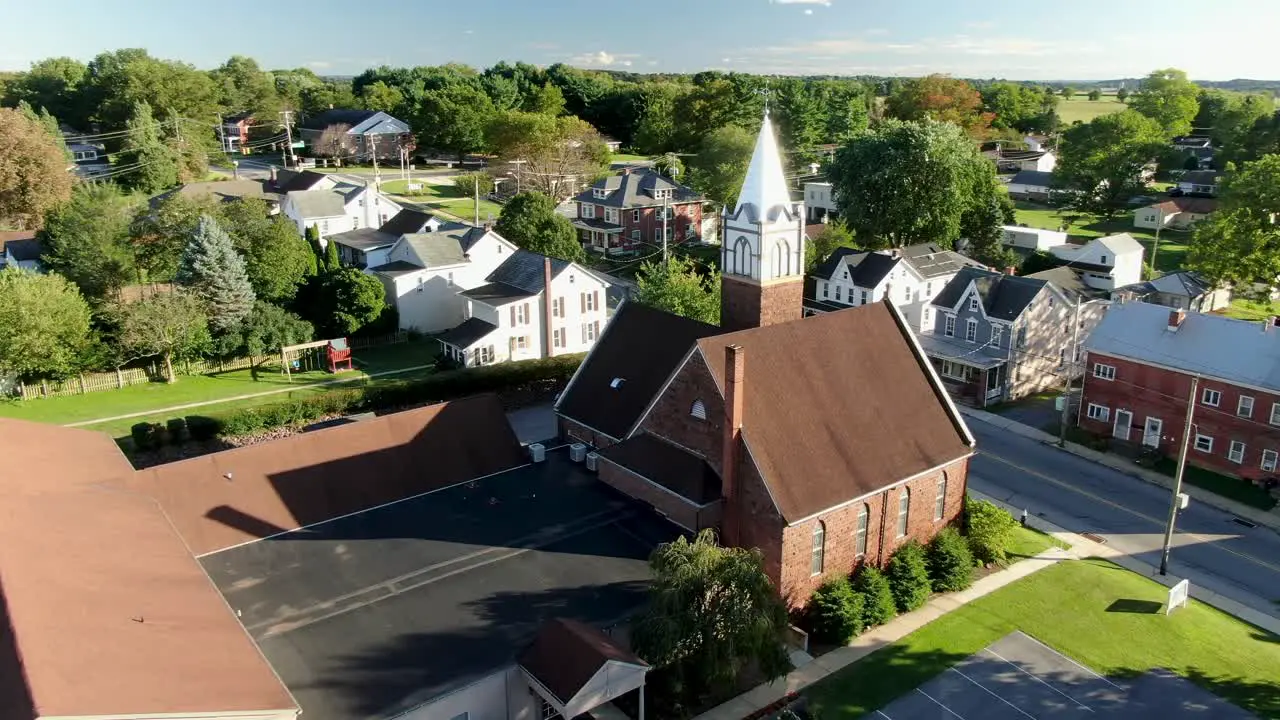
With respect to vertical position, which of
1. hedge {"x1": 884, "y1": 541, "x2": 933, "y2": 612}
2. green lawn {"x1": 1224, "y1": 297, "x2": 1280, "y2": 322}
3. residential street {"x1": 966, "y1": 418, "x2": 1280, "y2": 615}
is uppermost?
green lawn {"x1": 1224, "y1": 297, "x2": 1280, "y2": 322}

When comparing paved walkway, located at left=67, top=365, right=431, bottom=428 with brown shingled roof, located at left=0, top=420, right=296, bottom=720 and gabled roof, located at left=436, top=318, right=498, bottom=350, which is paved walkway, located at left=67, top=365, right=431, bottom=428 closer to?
gabled roof, located at left=436, top=318, right=498, bottom=350

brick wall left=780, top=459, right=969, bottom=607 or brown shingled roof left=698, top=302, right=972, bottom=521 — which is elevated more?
brown shingled roof left=698, top=302, right=972, bottom=521

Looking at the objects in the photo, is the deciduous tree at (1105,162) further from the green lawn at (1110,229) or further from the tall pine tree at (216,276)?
the tall pine tree at (216,276)

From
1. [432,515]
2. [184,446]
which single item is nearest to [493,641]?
[432,515]

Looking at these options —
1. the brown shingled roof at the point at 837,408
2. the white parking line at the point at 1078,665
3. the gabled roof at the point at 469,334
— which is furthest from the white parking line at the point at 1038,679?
the gabled roof at the point at 469,334

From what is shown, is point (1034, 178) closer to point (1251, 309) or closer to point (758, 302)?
point (1251, 309)

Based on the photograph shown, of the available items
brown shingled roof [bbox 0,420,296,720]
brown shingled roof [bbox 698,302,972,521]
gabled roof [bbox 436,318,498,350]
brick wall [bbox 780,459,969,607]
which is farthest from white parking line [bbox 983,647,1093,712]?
gabled roof [bbox 436,318,498,350]
